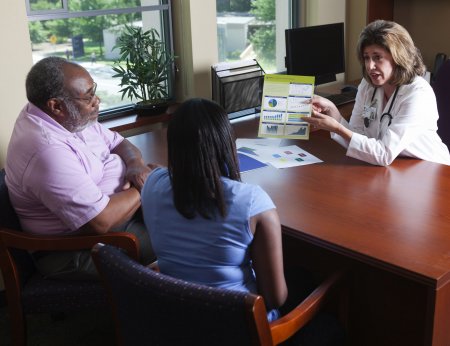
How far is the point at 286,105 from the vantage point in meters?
A: 2.40

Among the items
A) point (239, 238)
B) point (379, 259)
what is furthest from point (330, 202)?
point (239, 238)

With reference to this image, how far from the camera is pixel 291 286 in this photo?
1820 mm

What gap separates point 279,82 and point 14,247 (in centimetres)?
120

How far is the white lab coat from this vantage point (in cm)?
224

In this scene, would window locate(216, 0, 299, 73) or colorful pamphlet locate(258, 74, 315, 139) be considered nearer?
colorful pamphlet locate(258, 74, 315, 139)

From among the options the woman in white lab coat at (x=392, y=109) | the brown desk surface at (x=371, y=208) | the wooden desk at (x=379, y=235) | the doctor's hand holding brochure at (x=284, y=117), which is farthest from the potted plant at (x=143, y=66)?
the wooden desk at (x=379, y=235)

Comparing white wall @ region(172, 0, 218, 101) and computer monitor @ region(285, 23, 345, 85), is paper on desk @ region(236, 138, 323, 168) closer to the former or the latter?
white wall @ region(172, 0, 218, 101)

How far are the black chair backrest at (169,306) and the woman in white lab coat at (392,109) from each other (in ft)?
3.96

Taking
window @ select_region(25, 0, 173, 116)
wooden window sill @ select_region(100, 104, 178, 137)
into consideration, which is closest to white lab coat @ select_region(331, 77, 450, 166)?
wooden window sill @ select_region(100, 104, 178, 137)

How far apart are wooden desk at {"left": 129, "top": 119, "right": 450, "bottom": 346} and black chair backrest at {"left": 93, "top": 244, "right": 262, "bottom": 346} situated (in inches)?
19.3

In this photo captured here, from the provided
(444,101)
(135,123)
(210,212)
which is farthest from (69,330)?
(444,101)

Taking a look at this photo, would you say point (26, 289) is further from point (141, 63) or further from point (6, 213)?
point (141, 63)

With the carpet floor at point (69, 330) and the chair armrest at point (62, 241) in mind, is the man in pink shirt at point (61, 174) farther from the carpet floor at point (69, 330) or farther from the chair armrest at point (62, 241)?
the carpet floor at point (69, 330)

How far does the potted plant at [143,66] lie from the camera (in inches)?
121
